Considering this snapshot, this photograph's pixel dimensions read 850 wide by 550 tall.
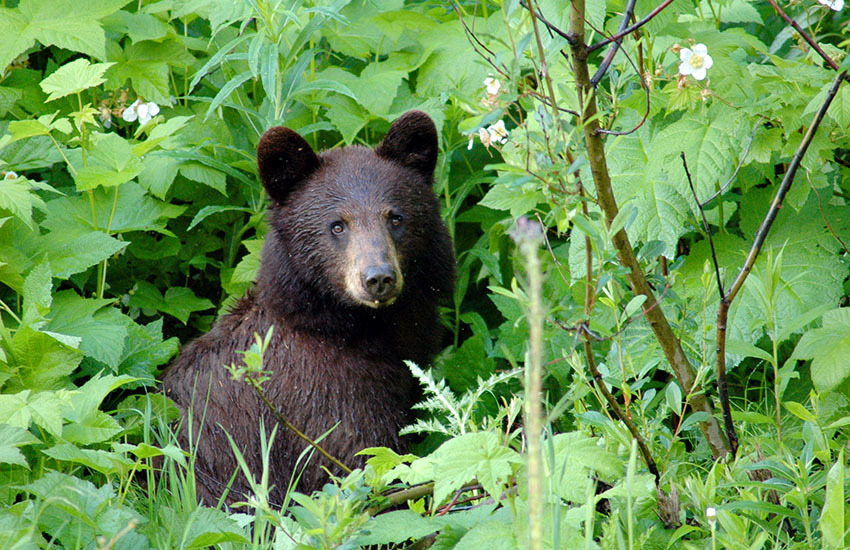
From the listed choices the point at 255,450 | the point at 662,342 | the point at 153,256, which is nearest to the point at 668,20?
the point at 662,342

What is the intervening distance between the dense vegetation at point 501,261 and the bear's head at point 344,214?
0.44 metres

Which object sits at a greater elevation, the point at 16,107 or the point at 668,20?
the point at 668,20

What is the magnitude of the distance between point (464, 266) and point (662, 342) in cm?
225

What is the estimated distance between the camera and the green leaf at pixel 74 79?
4.44m

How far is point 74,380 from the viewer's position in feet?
15.2

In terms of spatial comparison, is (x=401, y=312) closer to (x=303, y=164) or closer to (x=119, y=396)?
(x=303, y=164)

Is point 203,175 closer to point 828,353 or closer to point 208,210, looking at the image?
point 208,210

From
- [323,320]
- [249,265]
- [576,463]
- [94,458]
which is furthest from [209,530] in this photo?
[249,265]

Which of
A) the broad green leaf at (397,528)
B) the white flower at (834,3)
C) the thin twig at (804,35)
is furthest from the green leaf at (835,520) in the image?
the white flower at (834,3)

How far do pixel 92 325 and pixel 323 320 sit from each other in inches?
43.8

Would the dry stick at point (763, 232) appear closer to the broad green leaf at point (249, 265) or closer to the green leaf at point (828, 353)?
the green leaf at point (828, 353)

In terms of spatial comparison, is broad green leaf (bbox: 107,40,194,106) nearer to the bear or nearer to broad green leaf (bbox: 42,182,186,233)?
broad green leaf (bbox: 42,182,186,233)

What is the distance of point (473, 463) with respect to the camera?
2572 mm

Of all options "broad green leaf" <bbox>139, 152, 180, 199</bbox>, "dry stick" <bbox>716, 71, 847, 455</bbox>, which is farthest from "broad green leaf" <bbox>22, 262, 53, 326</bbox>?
"dry stick" <bbox>716, 71, 847, 455</bbox>
